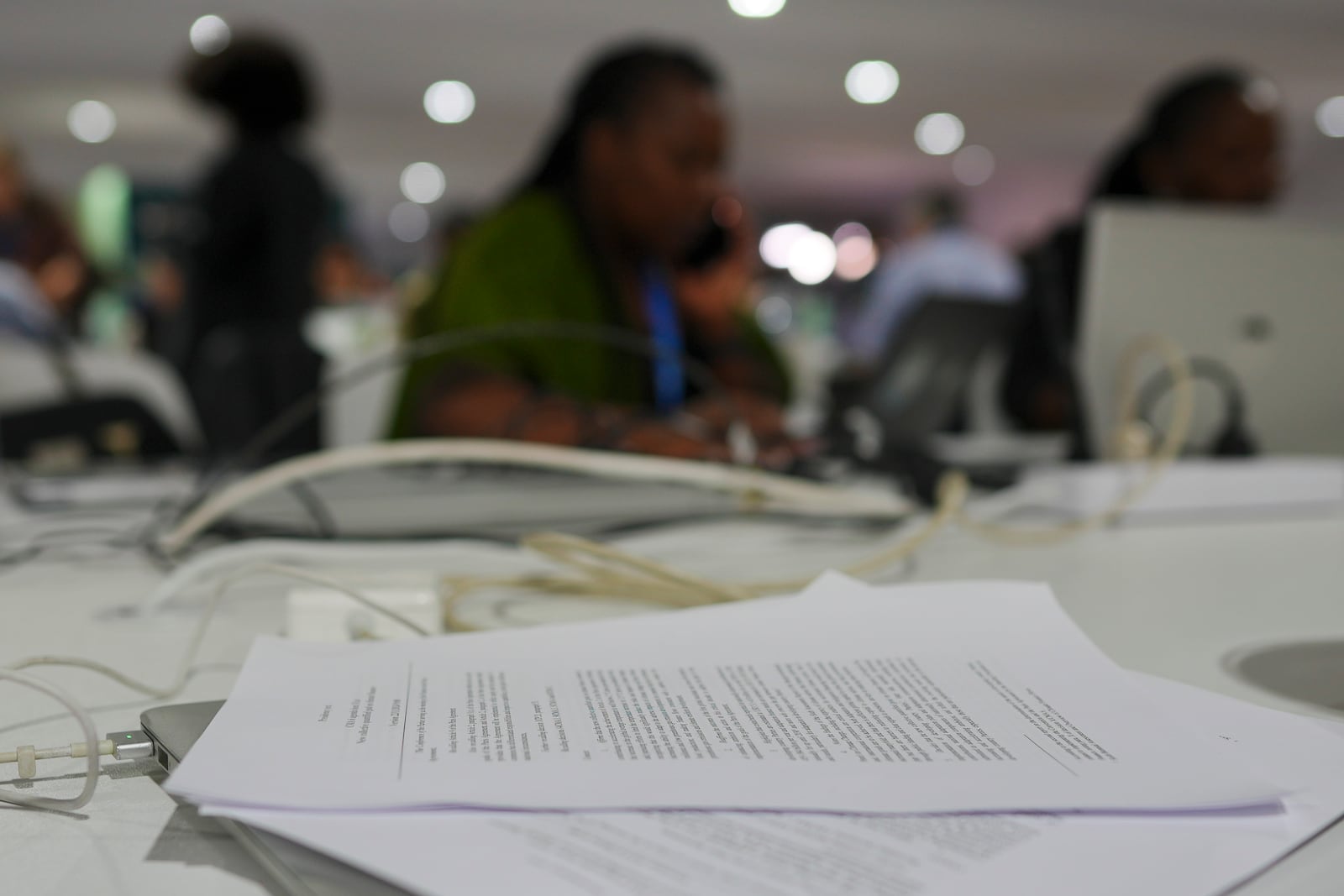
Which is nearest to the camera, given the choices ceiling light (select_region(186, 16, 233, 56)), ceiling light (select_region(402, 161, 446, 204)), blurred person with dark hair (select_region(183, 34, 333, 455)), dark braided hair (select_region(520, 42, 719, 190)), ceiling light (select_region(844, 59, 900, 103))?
dark braided hair (select_region(520, 42, 719, 190))

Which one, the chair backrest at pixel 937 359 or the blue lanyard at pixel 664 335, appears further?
the blue lanyard at pixel 664 335

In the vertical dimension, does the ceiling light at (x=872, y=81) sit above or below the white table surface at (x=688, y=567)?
above

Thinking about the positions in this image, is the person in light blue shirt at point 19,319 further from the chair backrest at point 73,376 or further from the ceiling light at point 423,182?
the ceiling light at point 423,182

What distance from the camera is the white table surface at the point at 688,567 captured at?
0.87 ft

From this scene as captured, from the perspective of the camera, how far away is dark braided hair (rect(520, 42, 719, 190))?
1382 mm

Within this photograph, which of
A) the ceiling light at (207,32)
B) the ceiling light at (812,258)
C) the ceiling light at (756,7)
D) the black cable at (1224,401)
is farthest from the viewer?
the ceiling light at (812,258)

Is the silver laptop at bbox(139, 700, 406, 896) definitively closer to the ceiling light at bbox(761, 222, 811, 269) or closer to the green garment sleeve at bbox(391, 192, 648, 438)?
the green garment sleeve at bbox(391, 192, 648, 438)

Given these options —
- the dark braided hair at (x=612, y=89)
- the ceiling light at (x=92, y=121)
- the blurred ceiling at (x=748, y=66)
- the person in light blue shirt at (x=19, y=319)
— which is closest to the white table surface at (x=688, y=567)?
the dark braided hair at (x=612, y=89)

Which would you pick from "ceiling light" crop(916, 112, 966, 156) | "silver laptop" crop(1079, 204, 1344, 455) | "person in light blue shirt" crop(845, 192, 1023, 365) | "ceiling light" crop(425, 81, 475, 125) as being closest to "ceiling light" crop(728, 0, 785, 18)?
"person in light blue shirt" crop(845, 192, 1023, 365)

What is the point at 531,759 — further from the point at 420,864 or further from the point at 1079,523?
the point at 1079,523

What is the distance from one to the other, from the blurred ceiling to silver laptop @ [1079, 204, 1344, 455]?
3826mm

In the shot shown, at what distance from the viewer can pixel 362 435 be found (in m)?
1.54

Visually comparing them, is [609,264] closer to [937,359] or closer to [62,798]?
[937,359]

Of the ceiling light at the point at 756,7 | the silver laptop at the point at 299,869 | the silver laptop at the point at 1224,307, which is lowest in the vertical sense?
the silver laptop at the point at 299,869
